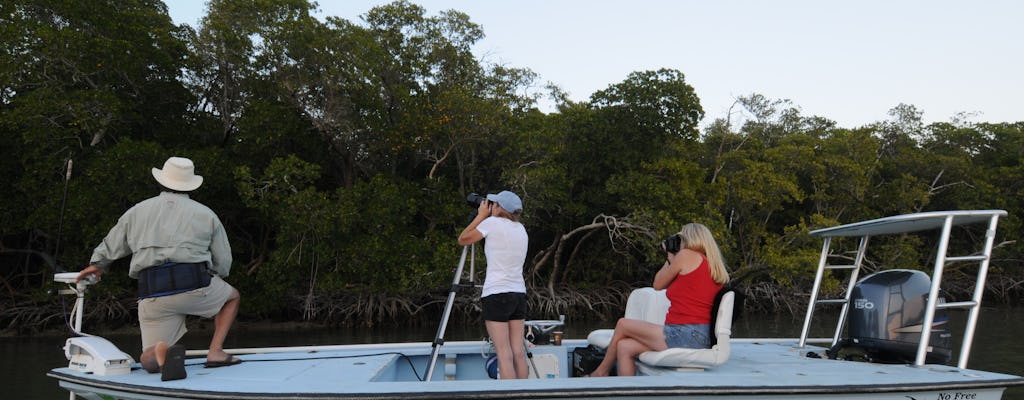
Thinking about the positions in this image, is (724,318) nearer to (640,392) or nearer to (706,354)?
(706,354)

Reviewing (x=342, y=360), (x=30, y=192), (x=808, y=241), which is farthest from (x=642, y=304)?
(x=808, y=241)

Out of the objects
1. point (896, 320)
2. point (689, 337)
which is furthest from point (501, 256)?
point (896, 320)

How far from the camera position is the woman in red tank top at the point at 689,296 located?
3.88 metres

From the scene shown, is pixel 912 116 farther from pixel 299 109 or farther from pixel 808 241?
pixel 299 109

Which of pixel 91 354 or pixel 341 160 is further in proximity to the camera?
pixel 341 160

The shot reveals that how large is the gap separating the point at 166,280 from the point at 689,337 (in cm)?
283

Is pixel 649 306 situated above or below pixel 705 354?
above

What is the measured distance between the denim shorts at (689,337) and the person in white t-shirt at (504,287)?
2.79ft

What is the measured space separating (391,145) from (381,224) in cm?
216

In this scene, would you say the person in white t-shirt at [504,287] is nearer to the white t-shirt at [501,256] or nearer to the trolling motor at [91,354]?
the white t-shirt at [501,256]

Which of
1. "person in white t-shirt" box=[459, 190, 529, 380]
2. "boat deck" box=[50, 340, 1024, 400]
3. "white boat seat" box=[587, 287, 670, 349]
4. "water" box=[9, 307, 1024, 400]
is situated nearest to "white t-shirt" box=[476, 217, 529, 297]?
"person in white t-shirt" box=[459, 190, 529, 380]

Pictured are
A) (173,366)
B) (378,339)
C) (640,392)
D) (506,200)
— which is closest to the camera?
(640,392)

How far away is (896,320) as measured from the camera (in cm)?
409

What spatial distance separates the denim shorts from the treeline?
414 inches
